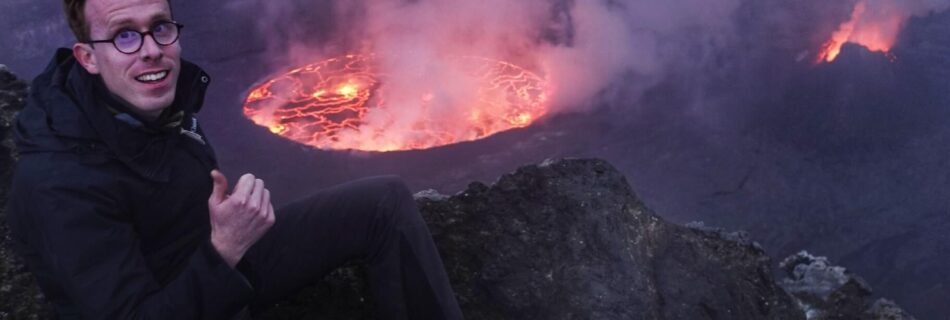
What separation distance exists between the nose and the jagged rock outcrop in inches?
142

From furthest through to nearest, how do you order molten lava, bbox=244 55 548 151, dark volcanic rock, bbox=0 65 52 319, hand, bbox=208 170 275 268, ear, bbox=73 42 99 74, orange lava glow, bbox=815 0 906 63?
orange lava glow, bbox=815 0 906 63 → molten lava, bbox=244 55 548 151 → dark volcanic rock, bbox=0 65 52 319 → ear, bbox=73 42 99 74 → hand, bbox=208 170 275 268

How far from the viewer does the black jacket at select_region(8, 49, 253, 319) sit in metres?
2.16

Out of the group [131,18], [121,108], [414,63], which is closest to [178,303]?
[121,108]

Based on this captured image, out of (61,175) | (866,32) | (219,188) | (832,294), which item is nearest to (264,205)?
(219,188)

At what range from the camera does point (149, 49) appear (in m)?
2.42

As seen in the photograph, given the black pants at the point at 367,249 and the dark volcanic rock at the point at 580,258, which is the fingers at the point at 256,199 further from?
the dark volcanic rock at the point at 580,258

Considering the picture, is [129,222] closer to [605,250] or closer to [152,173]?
[152,173]

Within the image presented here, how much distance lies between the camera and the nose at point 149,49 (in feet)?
7.92

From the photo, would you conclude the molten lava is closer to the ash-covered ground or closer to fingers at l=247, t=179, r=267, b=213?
the ash-covered ground

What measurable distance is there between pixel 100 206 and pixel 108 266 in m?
0.18

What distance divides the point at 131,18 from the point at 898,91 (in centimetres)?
793

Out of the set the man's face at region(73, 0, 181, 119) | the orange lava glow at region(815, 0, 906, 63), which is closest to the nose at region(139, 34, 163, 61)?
the man's face at region(73, 0, 181, 119)

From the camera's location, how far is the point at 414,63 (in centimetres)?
802

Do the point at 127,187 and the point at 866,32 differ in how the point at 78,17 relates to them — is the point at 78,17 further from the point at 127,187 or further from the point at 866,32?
the point at 866,32
